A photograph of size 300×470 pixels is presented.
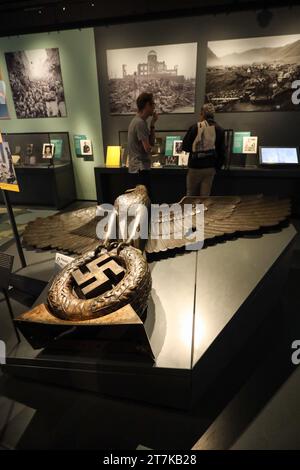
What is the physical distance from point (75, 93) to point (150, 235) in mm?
4151

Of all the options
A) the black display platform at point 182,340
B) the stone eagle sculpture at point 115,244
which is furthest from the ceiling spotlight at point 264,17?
the black display platform at point 182,340

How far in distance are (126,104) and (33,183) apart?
104 inches

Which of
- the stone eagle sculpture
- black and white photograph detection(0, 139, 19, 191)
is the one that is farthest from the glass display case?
black and white photograph detection(0, 139, 19, 191)

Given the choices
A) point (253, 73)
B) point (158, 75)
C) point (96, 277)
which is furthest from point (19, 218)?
point (253, 73)

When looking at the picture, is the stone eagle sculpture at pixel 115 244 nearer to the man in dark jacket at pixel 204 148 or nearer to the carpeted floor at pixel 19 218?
the man in dark jacket at pixel 204 148

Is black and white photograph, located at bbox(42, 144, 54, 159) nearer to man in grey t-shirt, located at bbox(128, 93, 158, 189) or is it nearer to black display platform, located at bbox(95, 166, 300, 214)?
black display platform, located at bbox(95, 166, 300, 214)

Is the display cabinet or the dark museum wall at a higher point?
the dark museum wall

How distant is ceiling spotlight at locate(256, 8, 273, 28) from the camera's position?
4.00 meters

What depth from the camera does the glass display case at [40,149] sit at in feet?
18.3

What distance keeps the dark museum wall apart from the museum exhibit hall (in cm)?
2

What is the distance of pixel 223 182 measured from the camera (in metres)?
4.71

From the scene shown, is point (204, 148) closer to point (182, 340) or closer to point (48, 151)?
point (182, 340)
